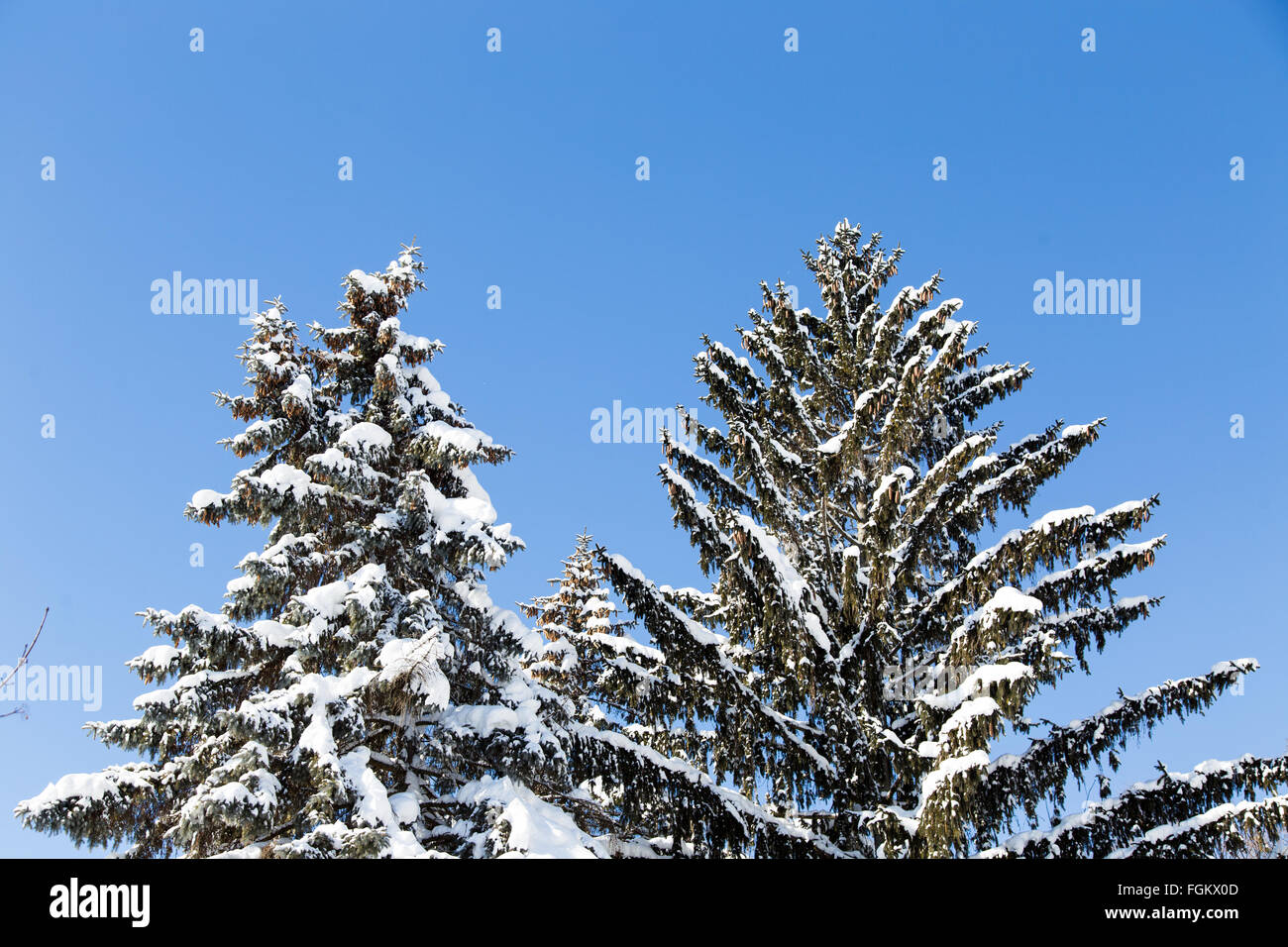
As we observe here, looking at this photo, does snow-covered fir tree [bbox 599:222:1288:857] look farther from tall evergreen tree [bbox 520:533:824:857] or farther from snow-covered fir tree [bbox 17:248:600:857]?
snow-covered fir tree [bbox 17:248:600:857]

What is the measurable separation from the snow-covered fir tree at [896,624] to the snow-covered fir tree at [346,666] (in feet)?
6.41

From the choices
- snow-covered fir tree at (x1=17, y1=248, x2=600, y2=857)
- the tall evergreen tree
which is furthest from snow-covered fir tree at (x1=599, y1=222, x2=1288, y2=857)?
snow-covered fir tree at (x1=17, y1=248, x2=600, y2=857)

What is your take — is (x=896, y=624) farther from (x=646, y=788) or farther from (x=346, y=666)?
(x=346, y=666)

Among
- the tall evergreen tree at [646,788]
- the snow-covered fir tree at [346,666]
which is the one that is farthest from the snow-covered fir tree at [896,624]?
the snow-covered fir tree at [346,666]

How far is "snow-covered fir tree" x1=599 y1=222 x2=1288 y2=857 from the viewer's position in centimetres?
802

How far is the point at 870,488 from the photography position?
446 inches

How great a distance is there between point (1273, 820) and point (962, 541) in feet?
16.8

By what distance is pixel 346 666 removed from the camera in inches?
365

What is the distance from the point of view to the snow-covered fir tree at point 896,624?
802 centimetres

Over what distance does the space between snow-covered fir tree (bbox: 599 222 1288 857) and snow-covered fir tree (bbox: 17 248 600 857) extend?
1954mm

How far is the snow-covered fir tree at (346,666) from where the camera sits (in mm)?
7910

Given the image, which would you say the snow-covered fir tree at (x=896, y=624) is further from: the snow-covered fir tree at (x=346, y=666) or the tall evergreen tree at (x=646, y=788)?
the snow-covered fir tree at (x=346, y=666)
